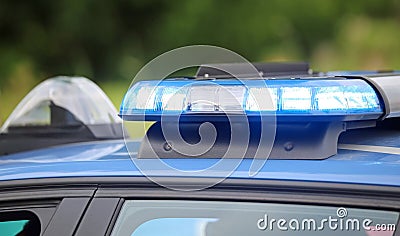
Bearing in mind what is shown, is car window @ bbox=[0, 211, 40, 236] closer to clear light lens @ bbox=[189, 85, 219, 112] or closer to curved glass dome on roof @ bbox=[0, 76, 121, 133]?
clear light lens @ bbox=[189, 85, 219, 112]

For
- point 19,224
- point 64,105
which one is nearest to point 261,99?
point 19,224

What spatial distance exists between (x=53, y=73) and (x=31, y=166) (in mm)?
14693

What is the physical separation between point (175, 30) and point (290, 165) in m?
15.5

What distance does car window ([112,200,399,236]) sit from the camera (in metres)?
1.46

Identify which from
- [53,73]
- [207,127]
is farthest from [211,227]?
[53,73]

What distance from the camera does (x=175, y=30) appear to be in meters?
17.0

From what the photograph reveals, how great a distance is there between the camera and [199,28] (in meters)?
17.1

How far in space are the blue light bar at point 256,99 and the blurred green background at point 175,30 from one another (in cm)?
1421

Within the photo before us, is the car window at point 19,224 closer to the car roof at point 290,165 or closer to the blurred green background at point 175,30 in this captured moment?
the car roof at point 290,165

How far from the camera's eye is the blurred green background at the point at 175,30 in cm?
1623

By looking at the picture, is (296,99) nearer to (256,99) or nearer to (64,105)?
(256,99)

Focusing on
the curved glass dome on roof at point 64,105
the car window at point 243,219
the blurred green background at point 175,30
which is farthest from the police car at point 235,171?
the blurred green background at point 175,30

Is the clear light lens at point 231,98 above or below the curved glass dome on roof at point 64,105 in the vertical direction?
below

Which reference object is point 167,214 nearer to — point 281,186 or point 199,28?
point 281,186
